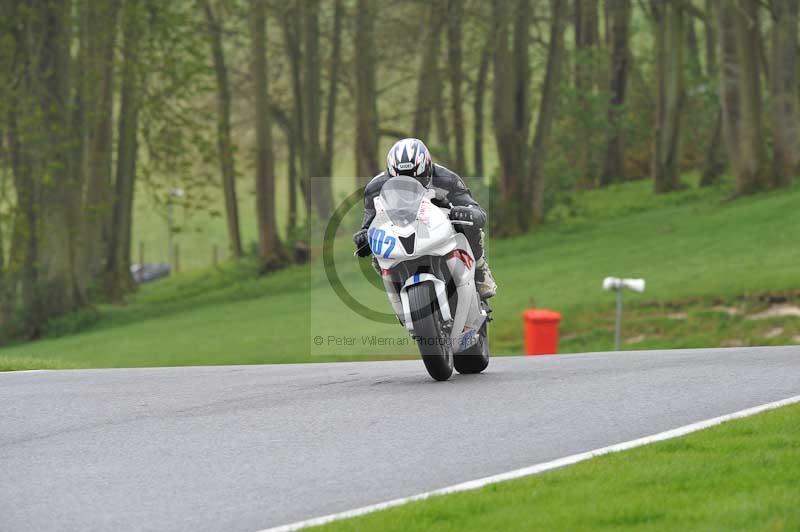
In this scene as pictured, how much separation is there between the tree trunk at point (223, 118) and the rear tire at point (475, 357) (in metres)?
23.4

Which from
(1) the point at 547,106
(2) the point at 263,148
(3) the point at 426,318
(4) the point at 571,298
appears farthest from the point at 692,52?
(3) the point at 426,318

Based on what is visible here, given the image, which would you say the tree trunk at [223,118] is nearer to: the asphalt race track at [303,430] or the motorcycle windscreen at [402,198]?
the asphalt race track at [303,430]

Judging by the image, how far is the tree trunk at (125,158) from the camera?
33.7m

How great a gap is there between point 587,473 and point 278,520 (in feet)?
5.46

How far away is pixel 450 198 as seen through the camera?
1197 cm

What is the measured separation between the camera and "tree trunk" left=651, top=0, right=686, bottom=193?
151 feet

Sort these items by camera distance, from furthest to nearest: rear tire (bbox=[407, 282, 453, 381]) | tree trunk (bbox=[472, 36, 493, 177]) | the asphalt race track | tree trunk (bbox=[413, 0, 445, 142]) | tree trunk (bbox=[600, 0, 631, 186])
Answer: tree trunk (bbox=[600, 0, 631, 186])
tree trunk (bbox=[472, 36, 493, 177])
tree trunk (bbox=[413, 0, 445, 142])
rear tire (bbox=[407, 282, 453, 381])
the asphalt race track

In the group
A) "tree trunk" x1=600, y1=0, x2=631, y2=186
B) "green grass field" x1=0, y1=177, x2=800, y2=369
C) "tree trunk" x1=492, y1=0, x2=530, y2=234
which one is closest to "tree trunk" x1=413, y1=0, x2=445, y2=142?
"tree trunk" x1=492, y1=0, x2=530, y2=234

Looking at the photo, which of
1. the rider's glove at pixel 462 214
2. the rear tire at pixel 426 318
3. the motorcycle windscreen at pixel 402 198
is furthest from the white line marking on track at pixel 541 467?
the motorcycle windscreen at pixel 402 198

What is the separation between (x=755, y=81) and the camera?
121 ft

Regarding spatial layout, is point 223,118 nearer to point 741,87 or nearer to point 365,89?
point 365,89

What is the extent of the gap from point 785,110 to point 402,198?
96.1ft

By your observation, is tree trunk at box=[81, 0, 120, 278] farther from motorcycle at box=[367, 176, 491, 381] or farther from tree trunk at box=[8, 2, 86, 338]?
motorcycle at box=[367, 176, 491, 381]

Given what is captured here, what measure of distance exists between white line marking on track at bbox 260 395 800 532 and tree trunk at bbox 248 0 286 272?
102 feet
